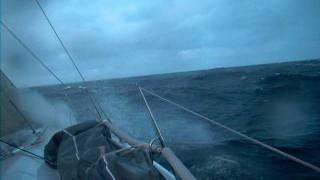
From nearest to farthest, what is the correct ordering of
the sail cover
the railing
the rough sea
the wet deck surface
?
the railing → the sail cover → the wet deck surface → the rough sea

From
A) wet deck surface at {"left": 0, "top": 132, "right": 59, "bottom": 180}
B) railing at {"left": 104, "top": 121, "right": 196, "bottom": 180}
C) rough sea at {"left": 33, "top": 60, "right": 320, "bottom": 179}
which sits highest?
railing at {"left": 104, "top": 121, "right": 196, "bottom": 180}

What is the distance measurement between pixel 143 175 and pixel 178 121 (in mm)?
9597

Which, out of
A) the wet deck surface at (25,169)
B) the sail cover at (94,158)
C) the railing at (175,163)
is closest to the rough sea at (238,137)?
the wet deck surface at (25,169)

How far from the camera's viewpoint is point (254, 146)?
7.54 metres

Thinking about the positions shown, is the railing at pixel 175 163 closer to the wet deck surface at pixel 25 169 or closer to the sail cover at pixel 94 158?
the sail cover at pixel 94 158

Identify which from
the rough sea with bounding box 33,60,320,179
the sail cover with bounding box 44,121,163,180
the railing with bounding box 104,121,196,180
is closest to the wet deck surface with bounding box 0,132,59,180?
the sail cover with bounding box 44,121,163,180

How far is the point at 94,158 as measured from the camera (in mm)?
2371

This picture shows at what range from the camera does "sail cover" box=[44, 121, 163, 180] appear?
202 cm

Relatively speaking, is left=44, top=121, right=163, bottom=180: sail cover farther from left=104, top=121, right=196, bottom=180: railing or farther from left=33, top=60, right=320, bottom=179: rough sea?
left=33, top=60, right=320, bottom=179: rough sea

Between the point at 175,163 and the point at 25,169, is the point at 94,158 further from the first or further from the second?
the point at 25,169

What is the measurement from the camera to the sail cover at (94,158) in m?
2.02

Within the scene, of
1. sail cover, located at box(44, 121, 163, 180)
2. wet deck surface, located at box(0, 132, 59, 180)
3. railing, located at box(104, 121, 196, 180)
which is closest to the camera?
railing, located at box(104, 121, 196, 180)

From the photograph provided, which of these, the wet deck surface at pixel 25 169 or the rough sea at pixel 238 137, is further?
the rough sea at pixel 238 137

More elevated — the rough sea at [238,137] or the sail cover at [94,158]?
the sail cover at [94,158]
